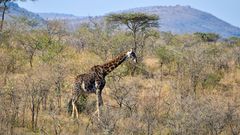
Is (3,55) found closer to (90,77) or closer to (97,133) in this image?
(90,77)

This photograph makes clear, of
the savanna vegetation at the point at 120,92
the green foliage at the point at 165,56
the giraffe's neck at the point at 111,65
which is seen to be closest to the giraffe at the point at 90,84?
the giraffe's neck at the point at 111,65

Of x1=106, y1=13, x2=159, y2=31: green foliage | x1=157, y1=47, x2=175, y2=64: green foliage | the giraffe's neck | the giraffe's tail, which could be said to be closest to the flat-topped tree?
x1=106, y1=13, x2=159, y2=31: green foliage

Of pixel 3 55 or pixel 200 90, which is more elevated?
pixel 3 55

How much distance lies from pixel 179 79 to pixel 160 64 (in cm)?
330

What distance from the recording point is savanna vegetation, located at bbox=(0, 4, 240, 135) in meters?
10.8

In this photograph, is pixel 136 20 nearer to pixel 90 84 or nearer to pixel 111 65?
pixel 111 65

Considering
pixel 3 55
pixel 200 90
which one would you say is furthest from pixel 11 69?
pixel 200 90

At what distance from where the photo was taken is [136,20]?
22938 mm

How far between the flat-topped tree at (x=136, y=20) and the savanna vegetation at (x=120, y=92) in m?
0.19

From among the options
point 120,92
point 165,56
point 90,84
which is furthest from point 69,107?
point 165,56

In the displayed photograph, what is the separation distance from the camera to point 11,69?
16.0 metres

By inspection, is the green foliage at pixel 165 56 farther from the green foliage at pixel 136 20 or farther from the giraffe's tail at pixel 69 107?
the giraffe's tail at pixel 69 107

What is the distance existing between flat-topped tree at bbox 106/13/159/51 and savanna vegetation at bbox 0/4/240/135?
7.4 inches

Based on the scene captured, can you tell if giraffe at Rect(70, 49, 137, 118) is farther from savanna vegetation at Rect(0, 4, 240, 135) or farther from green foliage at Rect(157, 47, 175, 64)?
green foliage at Rect(157, 47, 175, 64)
